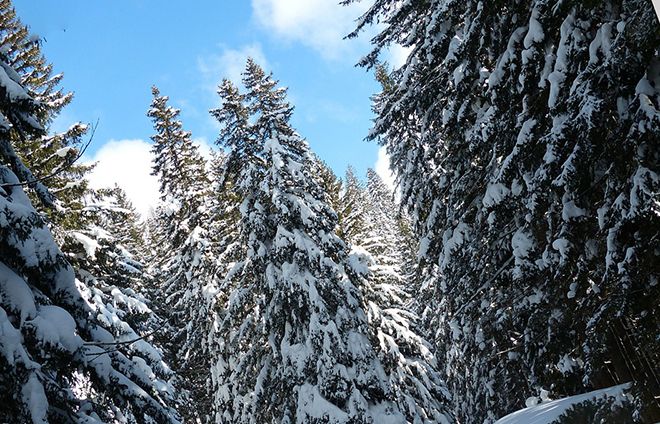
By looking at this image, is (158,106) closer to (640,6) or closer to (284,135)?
(284,135)

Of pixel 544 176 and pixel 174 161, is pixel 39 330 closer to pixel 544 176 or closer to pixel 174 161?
pixel 544 176

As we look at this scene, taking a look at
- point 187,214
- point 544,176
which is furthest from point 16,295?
point 187,214

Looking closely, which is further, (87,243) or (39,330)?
(87,243)

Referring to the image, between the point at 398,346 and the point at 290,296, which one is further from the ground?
the point at 290,296

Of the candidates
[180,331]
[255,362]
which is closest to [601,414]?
[255,362]

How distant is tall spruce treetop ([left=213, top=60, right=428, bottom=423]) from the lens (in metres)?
14.3

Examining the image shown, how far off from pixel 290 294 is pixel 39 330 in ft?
34.0

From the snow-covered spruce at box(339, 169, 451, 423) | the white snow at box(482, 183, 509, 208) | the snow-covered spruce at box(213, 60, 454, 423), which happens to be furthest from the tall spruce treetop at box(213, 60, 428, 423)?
the white snow at box(482, 183, 509, 208)

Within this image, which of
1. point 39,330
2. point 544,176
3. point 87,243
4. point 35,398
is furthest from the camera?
point 87,243

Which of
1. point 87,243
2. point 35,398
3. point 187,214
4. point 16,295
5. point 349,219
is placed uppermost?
point 187,214

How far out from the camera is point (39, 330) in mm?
5043

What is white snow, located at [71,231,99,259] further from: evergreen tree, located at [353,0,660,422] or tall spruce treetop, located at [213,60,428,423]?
evergreen tree, located at [353,0,660,422]

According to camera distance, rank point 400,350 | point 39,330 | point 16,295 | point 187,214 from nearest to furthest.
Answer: point 39,330, point 16,295, point 400,350, point 187,214

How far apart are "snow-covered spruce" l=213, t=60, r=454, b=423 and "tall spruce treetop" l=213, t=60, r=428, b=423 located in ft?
0.11
